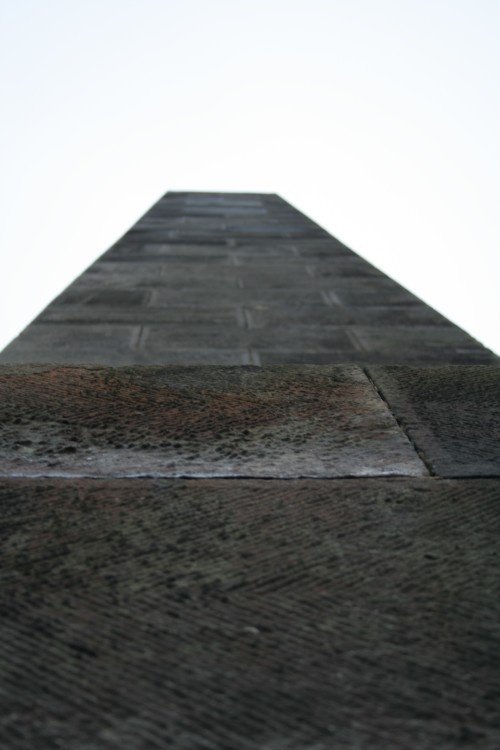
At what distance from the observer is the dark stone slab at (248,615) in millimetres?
1266

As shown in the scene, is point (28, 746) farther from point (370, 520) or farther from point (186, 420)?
point (186, 420)

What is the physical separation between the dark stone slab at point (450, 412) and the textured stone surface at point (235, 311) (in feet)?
1.37

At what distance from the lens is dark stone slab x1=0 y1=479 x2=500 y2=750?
1.27 m

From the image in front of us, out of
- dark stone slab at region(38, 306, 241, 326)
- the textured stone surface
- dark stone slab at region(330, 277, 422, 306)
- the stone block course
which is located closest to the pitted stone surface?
the stone block course

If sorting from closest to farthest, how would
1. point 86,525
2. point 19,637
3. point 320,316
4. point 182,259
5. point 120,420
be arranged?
point 19,637 < point 86,525 < point 120,420 < point 320,316 < point 182,259

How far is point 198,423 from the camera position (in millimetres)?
2625

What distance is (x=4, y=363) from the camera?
3.36 meters

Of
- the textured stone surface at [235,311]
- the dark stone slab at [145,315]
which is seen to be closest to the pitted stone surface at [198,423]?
the textured stone surface at [235,311]

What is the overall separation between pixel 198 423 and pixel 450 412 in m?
0.85

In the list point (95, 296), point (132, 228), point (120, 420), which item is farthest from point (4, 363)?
point (132, 228)

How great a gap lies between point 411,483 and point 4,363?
189cm

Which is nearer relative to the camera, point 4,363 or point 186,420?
point 186,420

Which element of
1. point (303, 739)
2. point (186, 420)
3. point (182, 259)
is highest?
point (182, 259)

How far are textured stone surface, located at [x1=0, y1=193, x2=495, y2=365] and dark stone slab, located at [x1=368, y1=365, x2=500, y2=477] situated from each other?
42 cm
